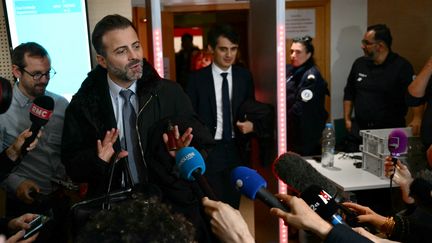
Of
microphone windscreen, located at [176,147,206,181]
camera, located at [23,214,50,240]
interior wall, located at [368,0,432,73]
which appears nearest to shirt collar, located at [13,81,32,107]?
camera, located at [23,214,50,240]

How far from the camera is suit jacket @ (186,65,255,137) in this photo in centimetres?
304

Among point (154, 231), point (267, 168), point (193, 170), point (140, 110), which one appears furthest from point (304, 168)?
point (267, 168)

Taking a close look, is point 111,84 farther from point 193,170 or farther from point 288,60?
point 288,60

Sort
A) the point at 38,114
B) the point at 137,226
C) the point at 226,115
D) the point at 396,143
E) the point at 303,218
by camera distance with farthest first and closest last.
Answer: the point at 226,115
the point at 396,143
the point at 38,114
the point at 303,218
the point at 137,226

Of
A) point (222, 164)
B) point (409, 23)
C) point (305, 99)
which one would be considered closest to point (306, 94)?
point (305, 99)

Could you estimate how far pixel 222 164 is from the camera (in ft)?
9.98

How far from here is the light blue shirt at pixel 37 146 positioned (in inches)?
93.0

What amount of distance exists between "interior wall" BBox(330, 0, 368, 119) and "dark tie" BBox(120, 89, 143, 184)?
3.76 meters

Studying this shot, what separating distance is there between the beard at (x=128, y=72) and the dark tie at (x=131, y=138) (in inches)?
2.7

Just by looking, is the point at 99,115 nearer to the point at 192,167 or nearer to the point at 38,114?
the point at 38,114

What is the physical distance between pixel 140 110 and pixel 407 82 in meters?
2.87

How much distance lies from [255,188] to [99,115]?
97 centimetres

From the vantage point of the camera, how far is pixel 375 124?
4.19m

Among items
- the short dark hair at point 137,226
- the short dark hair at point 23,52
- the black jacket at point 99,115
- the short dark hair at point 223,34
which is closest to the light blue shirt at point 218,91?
the short dark hair at point 223,34
